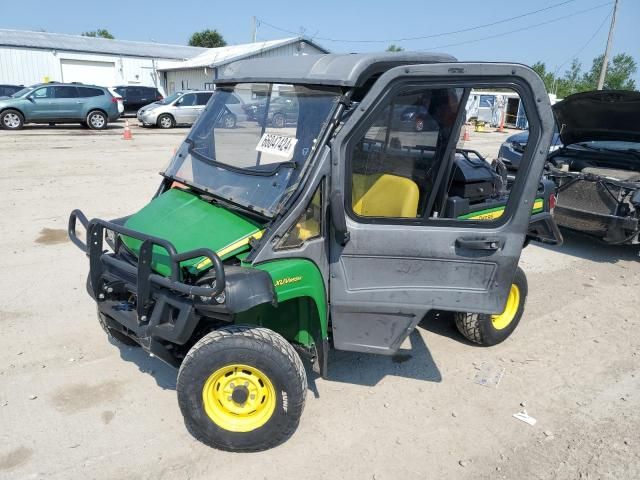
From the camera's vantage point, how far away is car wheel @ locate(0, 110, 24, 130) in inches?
700

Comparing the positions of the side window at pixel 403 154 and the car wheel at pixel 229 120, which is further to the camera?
the car wheel at pixel 229 120

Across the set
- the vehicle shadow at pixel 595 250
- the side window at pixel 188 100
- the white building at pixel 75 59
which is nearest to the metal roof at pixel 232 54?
the white building at pixel 75 59

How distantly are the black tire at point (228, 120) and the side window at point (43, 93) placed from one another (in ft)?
58.1

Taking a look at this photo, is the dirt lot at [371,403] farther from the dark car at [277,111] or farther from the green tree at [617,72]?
the green tree at [617,72]

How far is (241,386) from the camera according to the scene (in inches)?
113

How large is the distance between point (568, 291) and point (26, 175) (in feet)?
31.1

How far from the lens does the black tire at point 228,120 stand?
3.61m

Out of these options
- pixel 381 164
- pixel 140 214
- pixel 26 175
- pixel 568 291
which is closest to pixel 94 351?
pixel 140 214

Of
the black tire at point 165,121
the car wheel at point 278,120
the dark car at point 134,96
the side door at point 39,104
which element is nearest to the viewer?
the car wheel at point 278,120

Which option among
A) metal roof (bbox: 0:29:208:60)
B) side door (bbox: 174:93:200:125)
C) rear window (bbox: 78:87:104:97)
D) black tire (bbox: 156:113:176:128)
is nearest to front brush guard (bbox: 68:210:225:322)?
rear window (bbox: 78:87:104:97)

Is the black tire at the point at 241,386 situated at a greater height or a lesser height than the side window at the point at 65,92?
lesser

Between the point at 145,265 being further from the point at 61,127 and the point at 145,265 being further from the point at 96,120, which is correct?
the point at 61,127

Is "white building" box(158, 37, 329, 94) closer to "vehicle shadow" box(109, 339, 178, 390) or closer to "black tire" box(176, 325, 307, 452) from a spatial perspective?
"vehicle shadow" box(109, 339, 178, 390)

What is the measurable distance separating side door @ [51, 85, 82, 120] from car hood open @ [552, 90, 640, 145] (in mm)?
17139
